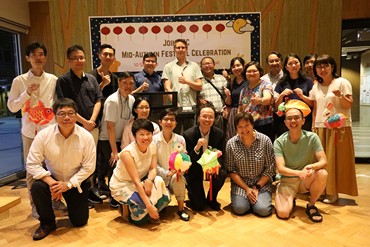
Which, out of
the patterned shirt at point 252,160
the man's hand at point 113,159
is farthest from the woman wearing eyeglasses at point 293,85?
the man's hand at point 113,159

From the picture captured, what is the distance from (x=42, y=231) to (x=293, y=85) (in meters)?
2.73

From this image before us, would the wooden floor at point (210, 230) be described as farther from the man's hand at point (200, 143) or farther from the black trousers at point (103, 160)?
the man's hand at point (200, 143)

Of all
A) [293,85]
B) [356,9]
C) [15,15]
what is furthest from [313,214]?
[15,15]

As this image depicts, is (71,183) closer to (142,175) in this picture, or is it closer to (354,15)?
(142,175)

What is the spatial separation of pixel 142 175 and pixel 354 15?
3.88 meters

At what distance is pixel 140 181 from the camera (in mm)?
2682

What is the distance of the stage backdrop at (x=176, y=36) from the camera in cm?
468

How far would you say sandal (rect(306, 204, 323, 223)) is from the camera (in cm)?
269

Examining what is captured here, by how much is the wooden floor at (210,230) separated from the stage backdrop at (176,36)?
244 centimetres

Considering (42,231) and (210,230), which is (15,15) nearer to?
(42,231)

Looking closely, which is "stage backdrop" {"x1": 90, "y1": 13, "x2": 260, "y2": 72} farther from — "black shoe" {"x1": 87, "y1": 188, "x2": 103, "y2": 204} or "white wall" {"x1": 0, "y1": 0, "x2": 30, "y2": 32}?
"black shoe" {"x1": 87, "y1": 188, "x2": 103, "y2": 204}

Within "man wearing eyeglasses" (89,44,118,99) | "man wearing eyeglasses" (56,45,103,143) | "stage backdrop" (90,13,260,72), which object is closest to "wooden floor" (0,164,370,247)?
"man wearing eyeglasses" (56,45,103,143)

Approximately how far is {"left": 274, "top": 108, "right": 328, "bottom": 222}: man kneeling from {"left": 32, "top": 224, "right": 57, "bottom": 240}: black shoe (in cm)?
193

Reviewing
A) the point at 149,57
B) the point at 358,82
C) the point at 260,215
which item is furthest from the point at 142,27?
the point at 358,82
